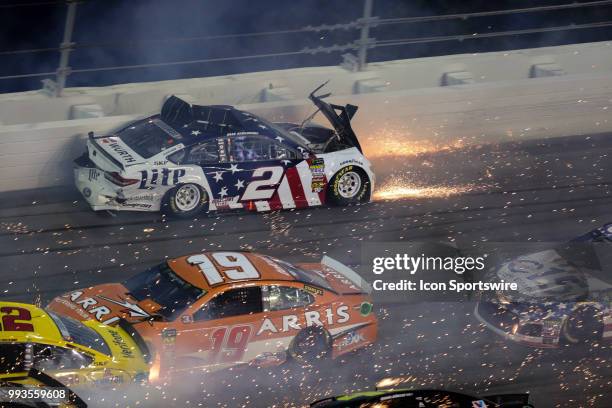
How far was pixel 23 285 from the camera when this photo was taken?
1114cm

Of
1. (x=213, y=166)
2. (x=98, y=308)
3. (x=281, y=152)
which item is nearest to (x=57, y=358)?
(x=98, y=308)

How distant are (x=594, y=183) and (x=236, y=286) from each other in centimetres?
701

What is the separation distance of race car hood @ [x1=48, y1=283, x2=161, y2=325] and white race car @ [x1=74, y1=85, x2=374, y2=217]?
2502mm

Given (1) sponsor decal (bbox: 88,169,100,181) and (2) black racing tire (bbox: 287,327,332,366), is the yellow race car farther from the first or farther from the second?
(1) sponsor decal (bbox: 88,169,100,181)

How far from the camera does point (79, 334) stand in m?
8.78

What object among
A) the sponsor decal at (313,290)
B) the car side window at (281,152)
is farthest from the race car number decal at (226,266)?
the car side window at (281,152)

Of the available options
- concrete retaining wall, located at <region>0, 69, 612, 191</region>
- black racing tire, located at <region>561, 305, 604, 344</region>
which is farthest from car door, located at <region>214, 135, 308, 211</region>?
black racing tire, located at <region>561, 305, 604, 344</region>

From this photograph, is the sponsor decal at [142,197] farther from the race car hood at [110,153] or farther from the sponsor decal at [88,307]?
the sponsor decal at [88,307]

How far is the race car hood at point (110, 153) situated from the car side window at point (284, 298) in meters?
→ 3.36

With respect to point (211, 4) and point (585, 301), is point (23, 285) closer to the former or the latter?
point (585, 301)

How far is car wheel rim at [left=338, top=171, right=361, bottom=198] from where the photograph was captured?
13448 mm

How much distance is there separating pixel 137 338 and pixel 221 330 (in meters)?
0.82

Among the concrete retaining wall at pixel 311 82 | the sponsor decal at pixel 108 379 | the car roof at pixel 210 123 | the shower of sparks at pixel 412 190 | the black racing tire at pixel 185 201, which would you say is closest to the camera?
the sponsor decal at pixel 108 379

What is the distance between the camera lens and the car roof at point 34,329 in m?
8.12
